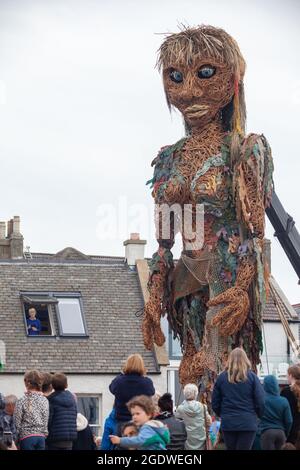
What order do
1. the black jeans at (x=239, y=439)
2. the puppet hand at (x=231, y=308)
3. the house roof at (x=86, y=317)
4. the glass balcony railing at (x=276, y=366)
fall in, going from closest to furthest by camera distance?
the black jeans at (x=239, y=439), the puppet hand at (x=231, y=308), the glass balcony railing at (x=276, y=366), the house roof at (x=86, y=317)

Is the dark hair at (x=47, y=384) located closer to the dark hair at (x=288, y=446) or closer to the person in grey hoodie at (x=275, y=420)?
the person in grey hoodie at (x=275, y=420)

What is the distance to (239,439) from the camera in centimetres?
1720

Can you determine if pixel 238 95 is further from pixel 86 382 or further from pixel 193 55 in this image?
pixel 86 382

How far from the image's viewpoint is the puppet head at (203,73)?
21859 millimetres

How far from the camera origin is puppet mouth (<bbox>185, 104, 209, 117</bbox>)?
21953 mm

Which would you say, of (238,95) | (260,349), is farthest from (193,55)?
(260,349)

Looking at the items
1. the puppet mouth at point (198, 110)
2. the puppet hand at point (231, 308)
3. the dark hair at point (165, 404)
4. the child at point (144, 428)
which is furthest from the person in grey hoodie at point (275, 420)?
the puppet mouth at point (198, 110)

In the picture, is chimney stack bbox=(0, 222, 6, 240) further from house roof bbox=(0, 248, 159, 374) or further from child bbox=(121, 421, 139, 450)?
child bbox=(121, 421, 139, 450)

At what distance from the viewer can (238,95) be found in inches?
873

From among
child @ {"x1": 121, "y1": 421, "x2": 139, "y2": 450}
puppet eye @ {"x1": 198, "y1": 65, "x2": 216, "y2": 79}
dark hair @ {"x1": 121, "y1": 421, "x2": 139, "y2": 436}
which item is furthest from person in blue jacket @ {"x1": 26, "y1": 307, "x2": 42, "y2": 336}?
child @ {"x1": 121, "y1": 421, "x2": 139, "y2": 450}

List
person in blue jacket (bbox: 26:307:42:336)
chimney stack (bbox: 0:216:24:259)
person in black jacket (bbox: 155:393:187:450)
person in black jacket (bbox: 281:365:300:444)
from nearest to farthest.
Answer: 1. person in black jacket (bbox: 155:393:187:450)
2. person in black jacket (bbox: 281:365:300:444)
3. person in blue jacket (bbox: 26:307:42:336)
4. chimney stack (bbox: 0:216:24:259)

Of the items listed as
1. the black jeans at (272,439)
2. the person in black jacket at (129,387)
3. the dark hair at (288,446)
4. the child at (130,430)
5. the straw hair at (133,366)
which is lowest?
the dark hair at (288,446)

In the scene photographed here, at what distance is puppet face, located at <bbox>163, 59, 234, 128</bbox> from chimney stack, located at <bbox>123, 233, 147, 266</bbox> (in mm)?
13747

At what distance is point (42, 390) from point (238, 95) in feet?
18.8
